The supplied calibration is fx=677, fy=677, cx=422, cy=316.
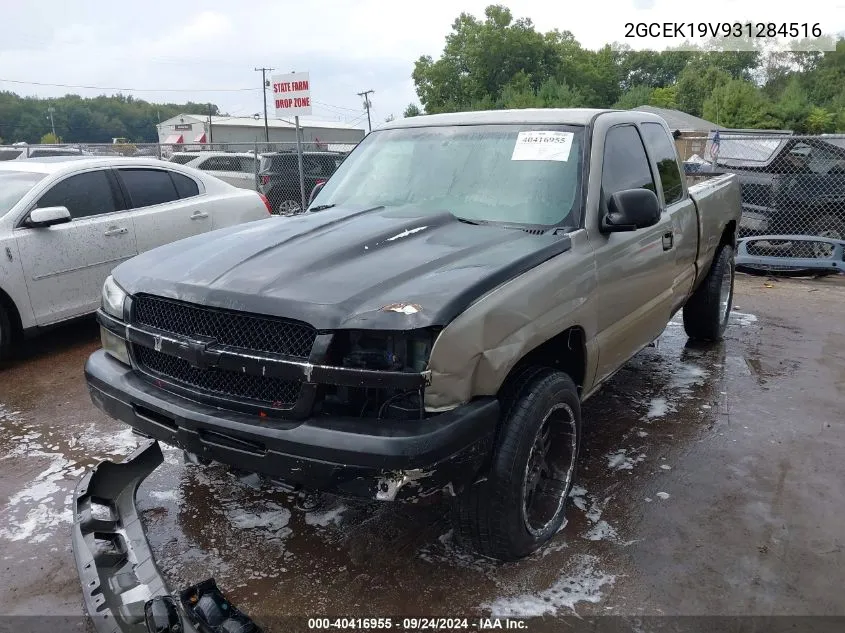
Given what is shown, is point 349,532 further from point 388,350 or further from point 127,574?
point 388,350

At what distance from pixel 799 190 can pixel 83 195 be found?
9163 mm

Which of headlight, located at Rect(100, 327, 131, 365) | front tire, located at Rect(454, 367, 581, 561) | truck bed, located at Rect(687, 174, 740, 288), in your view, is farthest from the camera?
truck bed, located at Rect(687, 174, 740, 288)

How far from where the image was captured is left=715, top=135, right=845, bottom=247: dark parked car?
957cm

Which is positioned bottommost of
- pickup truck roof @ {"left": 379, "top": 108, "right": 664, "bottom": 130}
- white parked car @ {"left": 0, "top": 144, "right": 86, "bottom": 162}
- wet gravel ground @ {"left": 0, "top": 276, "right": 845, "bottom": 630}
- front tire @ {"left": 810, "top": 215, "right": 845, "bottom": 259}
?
wet gravel ground @ {"left": 0, "top": 276, "right": 845, "bottom": 630}

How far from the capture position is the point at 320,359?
2.37m

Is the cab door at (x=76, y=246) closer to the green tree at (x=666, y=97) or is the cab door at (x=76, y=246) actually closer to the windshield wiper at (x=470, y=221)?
the windshield wiper at (x=470, y=221)

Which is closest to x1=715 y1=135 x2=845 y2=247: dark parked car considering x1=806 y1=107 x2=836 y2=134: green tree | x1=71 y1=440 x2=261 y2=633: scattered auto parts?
x1=71 y1=440 x2=261 y2=633: scattered auto parts

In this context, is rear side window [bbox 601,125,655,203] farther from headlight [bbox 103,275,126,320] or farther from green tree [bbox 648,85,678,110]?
green tree [bbox 648,85,678,110]

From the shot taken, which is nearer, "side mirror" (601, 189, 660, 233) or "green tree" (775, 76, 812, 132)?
"side mirror" (601, 189, 660, 233)

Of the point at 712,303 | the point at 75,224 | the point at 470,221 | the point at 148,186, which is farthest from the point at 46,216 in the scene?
the point at 712,303

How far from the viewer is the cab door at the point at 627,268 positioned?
11.2ft

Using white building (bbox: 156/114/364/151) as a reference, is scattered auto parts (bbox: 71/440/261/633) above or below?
below

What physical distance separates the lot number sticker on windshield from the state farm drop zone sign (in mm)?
8939

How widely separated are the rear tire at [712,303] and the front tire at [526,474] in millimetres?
3185
